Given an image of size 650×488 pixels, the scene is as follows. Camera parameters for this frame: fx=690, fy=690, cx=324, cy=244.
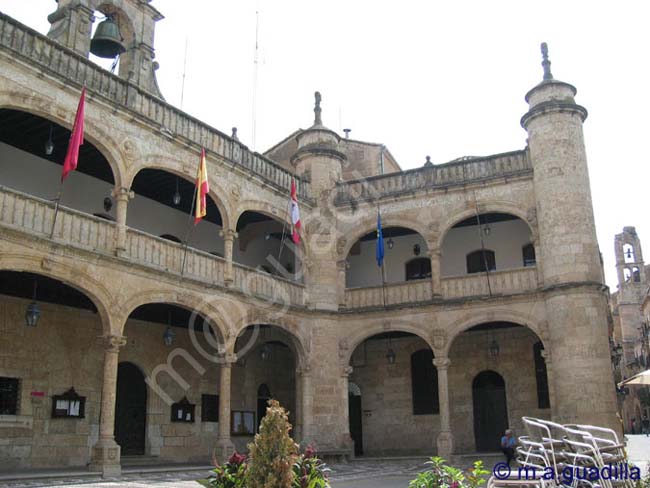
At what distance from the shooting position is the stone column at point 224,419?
1417 cm

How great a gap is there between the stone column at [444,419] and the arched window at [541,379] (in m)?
3.01

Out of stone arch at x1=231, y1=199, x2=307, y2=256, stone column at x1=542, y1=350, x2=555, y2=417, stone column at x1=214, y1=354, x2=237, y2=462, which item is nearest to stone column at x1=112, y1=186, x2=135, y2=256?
stone arch at x1=231, y1=199, x2=307, y2=256

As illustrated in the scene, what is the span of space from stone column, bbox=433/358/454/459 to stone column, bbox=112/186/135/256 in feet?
27.5

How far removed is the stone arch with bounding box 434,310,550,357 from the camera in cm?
1610

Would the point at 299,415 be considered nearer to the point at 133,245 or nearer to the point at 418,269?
the point at 418,269

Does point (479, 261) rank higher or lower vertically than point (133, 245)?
higher

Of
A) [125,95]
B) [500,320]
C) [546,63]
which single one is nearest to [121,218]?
[125,95]

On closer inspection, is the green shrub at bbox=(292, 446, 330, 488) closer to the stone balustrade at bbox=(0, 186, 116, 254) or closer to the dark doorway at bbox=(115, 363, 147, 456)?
the stone balustrade at bbox=(0, 186, 116, 254)

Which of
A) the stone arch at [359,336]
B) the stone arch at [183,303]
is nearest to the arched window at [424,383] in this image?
the stone arch at [359,336]

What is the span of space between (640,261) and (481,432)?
51382 millimetres

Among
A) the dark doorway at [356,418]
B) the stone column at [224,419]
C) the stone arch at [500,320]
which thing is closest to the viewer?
the stone column at [224,419]

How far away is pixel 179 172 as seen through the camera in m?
14.3

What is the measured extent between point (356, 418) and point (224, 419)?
665cm

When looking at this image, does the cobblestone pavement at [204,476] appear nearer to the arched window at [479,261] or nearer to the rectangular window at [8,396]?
the rectangular window at [8,396]
